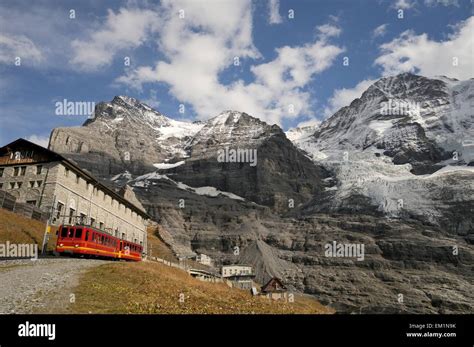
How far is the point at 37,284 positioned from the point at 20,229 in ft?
67.8

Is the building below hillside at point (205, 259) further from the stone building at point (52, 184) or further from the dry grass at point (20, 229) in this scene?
the dry grass at point (20, 229)

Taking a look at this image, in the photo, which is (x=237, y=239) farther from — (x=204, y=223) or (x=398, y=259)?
(x=398, y=259)

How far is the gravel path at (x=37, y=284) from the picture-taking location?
16.0 metres

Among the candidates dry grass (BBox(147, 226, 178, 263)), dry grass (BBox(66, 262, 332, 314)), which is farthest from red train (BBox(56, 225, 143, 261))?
dry grass (BBox(147, 226, 178, 263))

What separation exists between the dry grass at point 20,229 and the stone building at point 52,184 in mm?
4471

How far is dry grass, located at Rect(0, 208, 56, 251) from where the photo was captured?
3588 centimetres

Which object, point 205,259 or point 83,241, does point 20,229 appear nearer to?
point 83,241

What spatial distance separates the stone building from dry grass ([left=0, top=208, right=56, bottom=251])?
176 inches

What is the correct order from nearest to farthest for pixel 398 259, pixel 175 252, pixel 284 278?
pixel 175 252, pixel 284 278, pixel 398 259

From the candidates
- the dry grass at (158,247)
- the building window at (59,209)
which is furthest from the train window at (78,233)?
the dry grass at (158,247)

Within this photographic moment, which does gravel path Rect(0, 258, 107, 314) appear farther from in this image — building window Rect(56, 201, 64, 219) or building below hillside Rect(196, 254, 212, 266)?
building below hillside Rect(196, 254, 212, 266)
